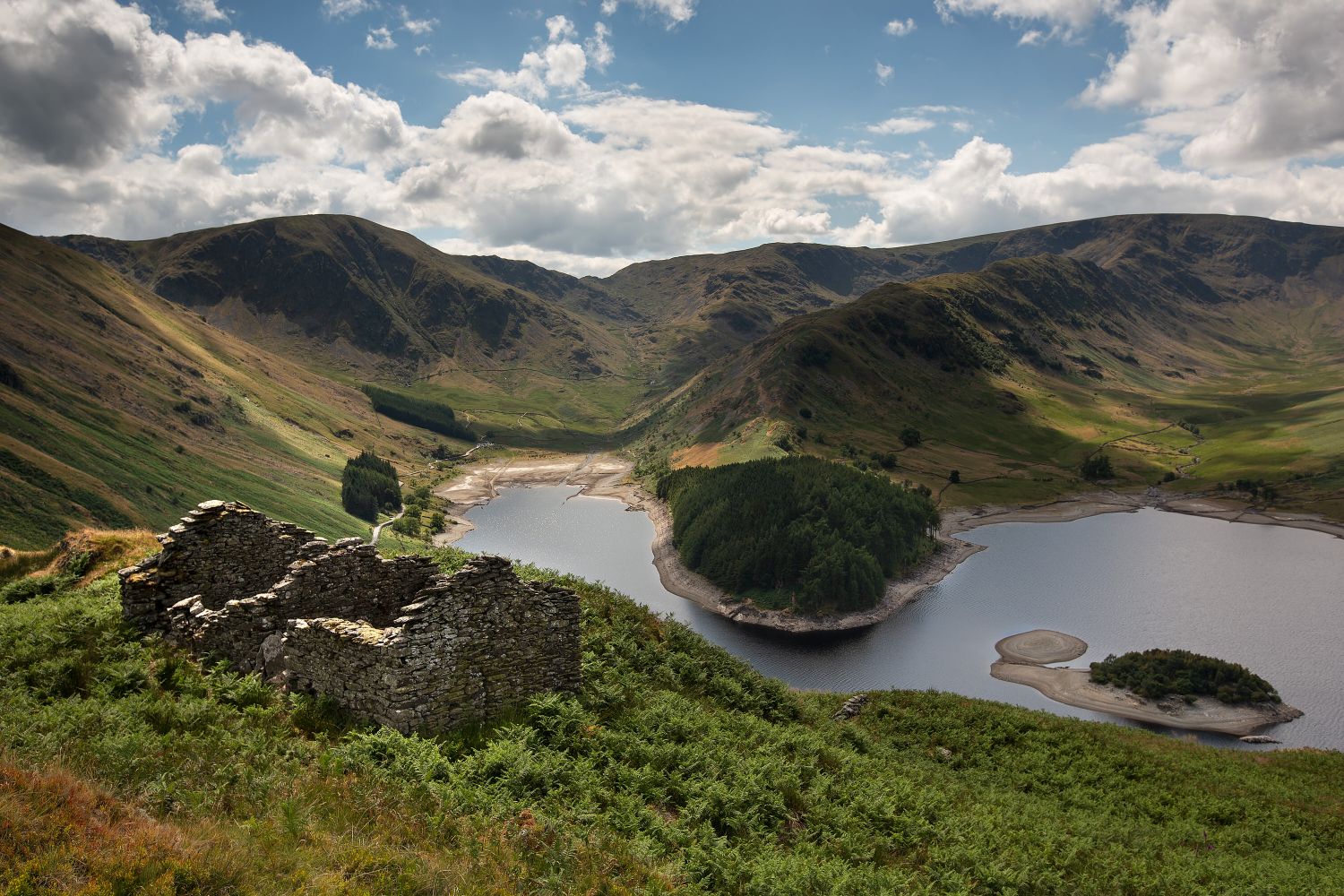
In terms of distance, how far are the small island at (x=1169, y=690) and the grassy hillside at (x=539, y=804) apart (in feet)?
244

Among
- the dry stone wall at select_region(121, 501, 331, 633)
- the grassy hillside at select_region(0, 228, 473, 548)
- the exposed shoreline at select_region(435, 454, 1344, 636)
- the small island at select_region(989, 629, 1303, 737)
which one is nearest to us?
the dry stone wall at select_region(121, 501, 331, 633)

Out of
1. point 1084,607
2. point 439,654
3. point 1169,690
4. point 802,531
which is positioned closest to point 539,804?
point 439,654

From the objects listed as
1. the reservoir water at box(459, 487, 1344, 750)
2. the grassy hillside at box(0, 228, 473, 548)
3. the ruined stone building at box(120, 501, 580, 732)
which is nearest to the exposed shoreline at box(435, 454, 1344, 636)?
the reservoir water at box(459, 487, 1344, 750)

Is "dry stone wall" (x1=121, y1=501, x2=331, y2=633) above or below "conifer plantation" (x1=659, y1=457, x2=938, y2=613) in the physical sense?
above

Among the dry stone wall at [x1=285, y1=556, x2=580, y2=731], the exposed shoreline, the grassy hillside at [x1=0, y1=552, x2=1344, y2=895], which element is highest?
the dry stone wall at [x1=285, y1=556, x2=580, y2=731]

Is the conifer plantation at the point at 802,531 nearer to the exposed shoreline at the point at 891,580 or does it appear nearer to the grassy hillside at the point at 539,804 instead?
the exposed shoreline at the point at 891,580

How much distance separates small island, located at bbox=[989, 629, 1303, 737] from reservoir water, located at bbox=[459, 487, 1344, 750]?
2.78 m

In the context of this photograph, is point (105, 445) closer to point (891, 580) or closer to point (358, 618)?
point (358, 618)

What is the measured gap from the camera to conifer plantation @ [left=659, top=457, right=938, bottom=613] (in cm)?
13325

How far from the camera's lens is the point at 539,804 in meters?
13.4

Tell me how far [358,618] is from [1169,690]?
108950 millimetres

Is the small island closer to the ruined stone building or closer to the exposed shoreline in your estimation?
the exposed shoreline

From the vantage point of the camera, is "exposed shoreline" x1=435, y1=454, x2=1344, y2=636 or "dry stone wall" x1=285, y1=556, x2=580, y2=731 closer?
"dry stone wall" x1=285, y1=556, x2=580, y2=731

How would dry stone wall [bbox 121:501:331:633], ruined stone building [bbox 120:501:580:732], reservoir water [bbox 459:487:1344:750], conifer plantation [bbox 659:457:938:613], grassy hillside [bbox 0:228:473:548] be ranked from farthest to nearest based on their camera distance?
conifer plantation [bbox 659:457:938:613], grassy hillside [bbox 0:228:473:548], reservoir water [bbox 459:487:1344:750], dry stone wall [bbox 121:501:331:633], ruined stone building [bbox 120:501:580:732]
